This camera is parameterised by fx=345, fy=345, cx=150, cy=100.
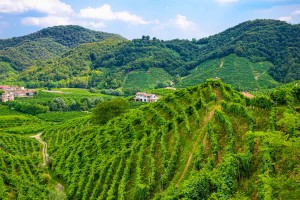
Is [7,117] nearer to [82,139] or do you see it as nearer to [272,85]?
[82,139]

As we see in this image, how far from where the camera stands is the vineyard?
24.8m

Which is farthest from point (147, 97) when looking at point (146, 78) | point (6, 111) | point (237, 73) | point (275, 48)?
point (275, 48)

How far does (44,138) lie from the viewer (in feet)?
238

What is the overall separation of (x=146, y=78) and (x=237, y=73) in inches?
1802

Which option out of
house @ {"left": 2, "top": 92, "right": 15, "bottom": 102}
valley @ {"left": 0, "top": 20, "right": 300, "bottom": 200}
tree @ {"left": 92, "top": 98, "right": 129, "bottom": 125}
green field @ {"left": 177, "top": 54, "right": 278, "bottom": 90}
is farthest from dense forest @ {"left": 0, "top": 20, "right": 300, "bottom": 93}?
valley @ {"left": 0, "top": 20, "right": 300, "bottom": 200}

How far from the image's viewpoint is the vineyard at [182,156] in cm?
2478

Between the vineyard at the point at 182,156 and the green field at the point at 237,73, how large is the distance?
73090 millimetres

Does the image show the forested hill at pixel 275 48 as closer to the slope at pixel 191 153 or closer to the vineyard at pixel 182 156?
the slope at pixel 191 153

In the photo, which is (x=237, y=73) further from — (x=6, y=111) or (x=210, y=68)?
(x=6, y=111)

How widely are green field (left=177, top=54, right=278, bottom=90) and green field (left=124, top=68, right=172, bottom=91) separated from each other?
15.3 meters

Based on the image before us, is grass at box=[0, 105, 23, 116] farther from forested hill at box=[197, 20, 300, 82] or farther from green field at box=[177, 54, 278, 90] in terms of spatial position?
forested hill at box=[197, 20, 300, 82]

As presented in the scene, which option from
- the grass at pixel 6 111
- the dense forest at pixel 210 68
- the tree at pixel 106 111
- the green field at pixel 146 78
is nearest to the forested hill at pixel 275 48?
the dense forest at pixel 210 68

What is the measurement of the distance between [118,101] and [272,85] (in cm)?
6954

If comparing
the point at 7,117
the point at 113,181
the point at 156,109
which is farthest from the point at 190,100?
the point at 7,117
